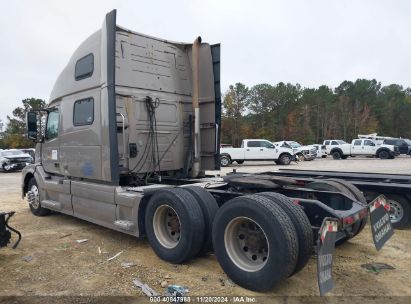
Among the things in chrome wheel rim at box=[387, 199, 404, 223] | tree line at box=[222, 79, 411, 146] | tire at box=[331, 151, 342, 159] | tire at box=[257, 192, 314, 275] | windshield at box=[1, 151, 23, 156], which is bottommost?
chrome wheel rim at box=[387, 199, 404, 223]

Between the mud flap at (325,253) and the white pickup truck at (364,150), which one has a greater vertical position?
the white pickup truck at (364,150)

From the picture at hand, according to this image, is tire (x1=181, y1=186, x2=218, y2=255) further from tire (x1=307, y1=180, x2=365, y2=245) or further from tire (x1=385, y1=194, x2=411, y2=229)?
tire (x1=385, y1=194, x2=411, y2=229)

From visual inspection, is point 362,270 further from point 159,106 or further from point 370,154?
point 370,154

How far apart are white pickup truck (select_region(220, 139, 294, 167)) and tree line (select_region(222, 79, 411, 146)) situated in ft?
94.7

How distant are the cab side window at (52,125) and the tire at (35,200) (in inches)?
48.6

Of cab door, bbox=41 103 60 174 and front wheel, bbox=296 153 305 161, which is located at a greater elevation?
cab door, bbox=41 103 60 174

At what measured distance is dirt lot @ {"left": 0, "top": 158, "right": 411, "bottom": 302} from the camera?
409 cm

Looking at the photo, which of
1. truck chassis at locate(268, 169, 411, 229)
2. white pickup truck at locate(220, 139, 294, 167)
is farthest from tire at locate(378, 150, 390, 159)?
truck chassis at locate(268, 169, 411, 229)

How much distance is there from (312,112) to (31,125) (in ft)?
211

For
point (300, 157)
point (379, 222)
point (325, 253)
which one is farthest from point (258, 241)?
point (300, 157)

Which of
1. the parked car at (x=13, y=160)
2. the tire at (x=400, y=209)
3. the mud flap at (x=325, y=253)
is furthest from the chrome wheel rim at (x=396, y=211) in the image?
the parked car at (x=13, y=160)

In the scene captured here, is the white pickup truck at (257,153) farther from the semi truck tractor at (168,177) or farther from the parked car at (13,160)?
the semi truck tractor at (168,177)

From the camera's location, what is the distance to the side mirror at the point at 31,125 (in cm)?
795

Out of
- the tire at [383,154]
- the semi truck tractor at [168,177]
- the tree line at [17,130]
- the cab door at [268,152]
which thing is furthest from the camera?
the tree line at [17,130]
